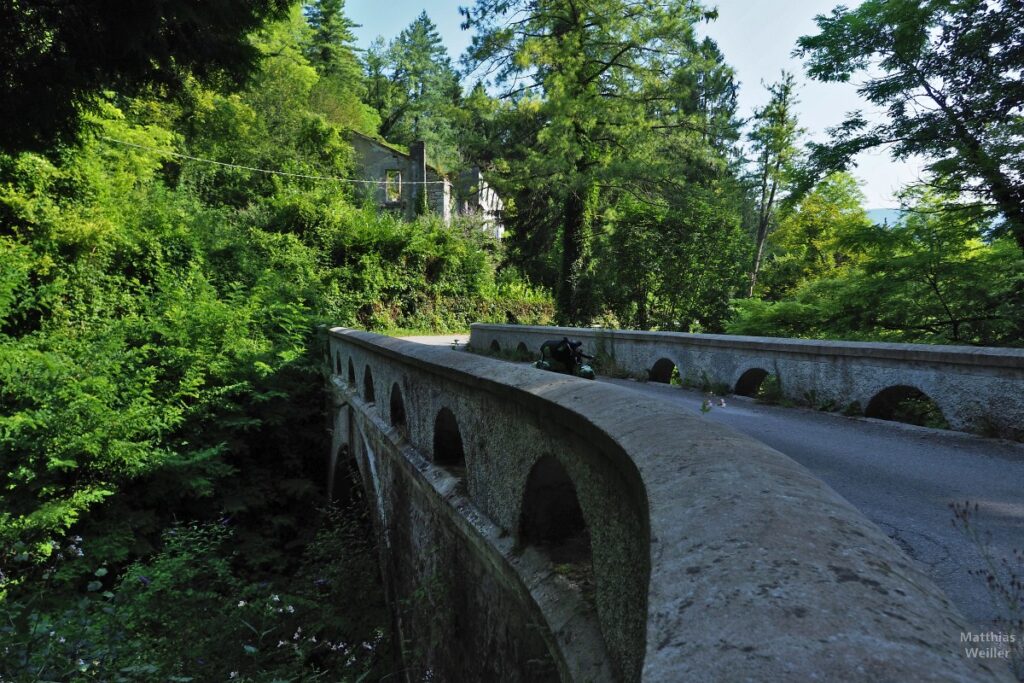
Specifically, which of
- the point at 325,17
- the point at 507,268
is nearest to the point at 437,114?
the point at 325,17

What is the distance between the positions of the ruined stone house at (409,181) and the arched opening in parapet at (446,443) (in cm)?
2616

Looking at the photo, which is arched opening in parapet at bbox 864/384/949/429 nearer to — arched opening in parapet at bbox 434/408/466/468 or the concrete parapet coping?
→ the concrete parapet coping

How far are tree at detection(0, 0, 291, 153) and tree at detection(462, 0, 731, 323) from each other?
14.7 metres

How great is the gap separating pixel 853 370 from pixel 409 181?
106ft

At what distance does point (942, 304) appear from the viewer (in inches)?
406

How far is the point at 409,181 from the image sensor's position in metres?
36.0

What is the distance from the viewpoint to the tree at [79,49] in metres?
4.30

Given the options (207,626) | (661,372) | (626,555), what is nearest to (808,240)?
(661,372)

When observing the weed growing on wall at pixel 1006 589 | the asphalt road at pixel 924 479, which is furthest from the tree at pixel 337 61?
the weed growing on wall at pixel 1006 589

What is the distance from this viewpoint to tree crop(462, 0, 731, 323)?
1923 centimetres

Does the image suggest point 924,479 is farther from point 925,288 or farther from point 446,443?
point 925,288

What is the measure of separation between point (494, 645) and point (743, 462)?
8.51 ft

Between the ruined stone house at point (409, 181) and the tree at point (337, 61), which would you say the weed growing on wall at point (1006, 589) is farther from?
the tree at point (337, 61)

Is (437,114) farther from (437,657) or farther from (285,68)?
(437,657)
